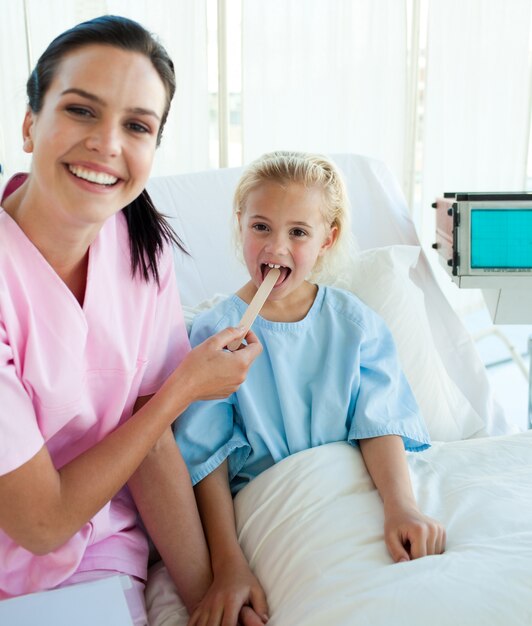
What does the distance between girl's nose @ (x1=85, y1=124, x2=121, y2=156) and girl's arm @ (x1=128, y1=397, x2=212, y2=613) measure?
48 cm

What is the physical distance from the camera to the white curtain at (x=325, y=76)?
319cm

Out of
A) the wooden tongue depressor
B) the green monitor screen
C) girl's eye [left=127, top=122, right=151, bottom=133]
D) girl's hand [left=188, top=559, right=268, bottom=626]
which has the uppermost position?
girl's eye [left=127, top=122, right=151, bottom=133]

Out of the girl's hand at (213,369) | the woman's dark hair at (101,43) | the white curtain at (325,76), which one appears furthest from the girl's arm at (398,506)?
the white curtain at (325,76)

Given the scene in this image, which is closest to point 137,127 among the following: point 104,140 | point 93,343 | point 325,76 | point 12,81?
point 104,140

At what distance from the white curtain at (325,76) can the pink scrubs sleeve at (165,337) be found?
2.03m

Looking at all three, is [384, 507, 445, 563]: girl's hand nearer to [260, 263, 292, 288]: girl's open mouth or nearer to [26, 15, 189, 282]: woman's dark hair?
[260, 263, 292, 288]: girl's open mouth

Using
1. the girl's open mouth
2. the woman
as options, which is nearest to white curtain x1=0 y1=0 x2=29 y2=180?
the girl's open mouth

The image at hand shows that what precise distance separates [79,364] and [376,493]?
21.8 inches

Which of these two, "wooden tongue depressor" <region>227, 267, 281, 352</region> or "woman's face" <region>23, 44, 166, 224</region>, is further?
"wooden tongue depressor" <region>227, 267, 281, 352</region>

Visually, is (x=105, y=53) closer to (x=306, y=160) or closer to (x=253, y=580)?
(x=306, y=160)

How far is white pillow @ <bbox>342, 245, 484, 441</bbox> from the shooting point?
180 centimetres

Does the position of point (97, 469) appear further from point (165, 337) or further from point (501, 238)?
point (501, 238)

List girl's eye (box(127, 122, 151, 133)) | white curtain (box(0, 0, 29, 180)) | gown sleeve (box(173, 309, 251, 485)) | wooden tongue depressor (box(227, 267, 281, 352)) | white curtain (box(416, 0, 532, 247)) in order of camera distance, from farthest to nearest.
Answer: white curtain (box(416, 0, 532, 247))
white curtain (box(0, 0, 29, 180))
gown sleeve (box(173, 309, 251, 485))
wooden tongue depressor (box(227, 267, 281, 352))
girl's eye (box(127, 122, 151, 133))

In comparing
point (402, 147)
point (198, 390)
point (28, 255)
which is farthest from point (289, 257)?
point (402, 147)
